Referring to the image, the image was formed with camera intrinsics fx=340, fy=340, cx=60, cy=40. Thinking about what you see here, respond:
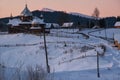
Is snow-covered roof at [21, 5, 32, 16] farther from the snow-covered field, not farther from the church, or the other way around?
the snow-covered field

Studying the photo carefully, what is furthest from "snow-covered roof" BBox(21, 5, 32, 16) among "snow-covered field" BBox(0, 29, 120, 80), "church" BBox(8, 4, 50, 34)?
"snow-covered field" BBox(0, 29, 120, 80)

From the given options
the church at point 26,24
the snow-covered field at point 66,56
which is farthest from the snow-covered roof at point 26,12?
the snow-covered field at point 66,56

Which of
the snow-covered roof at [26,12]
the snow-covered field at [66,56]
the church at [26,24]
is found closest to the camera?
the snow-covered field at [66,56]

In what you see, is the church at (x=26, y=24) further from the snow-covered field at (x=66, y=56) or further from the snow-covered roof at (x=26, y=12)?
the snow-covered field at (x=66, y=56)

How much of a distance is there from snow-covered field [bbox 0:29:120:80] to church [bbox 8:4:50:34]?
22.3 ft

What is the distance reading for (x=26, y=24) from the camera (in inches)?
2968

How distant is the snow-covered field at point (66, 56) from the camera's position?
2314 centimetres

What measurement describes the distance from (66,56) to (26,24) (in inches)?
1480

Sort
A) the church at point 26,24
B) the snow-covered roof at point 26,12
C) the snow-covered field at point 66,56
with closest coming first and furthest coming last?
the snow-covered field at point 66,56 → the church at point 26,24 → the snow-covered roof at point 26,12

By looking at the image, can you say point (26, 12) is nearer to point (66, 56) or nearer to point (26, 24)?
point (26, 24)

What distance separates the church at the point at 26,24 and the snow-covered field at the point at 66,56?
6.79 metres

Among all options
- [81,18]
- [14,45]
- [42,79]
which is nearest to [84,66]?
[42,79]

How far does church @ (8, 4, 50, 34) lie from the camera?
70412 mm

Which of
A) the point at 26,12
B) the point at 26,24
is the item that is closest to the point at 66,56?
the point at 26,24
